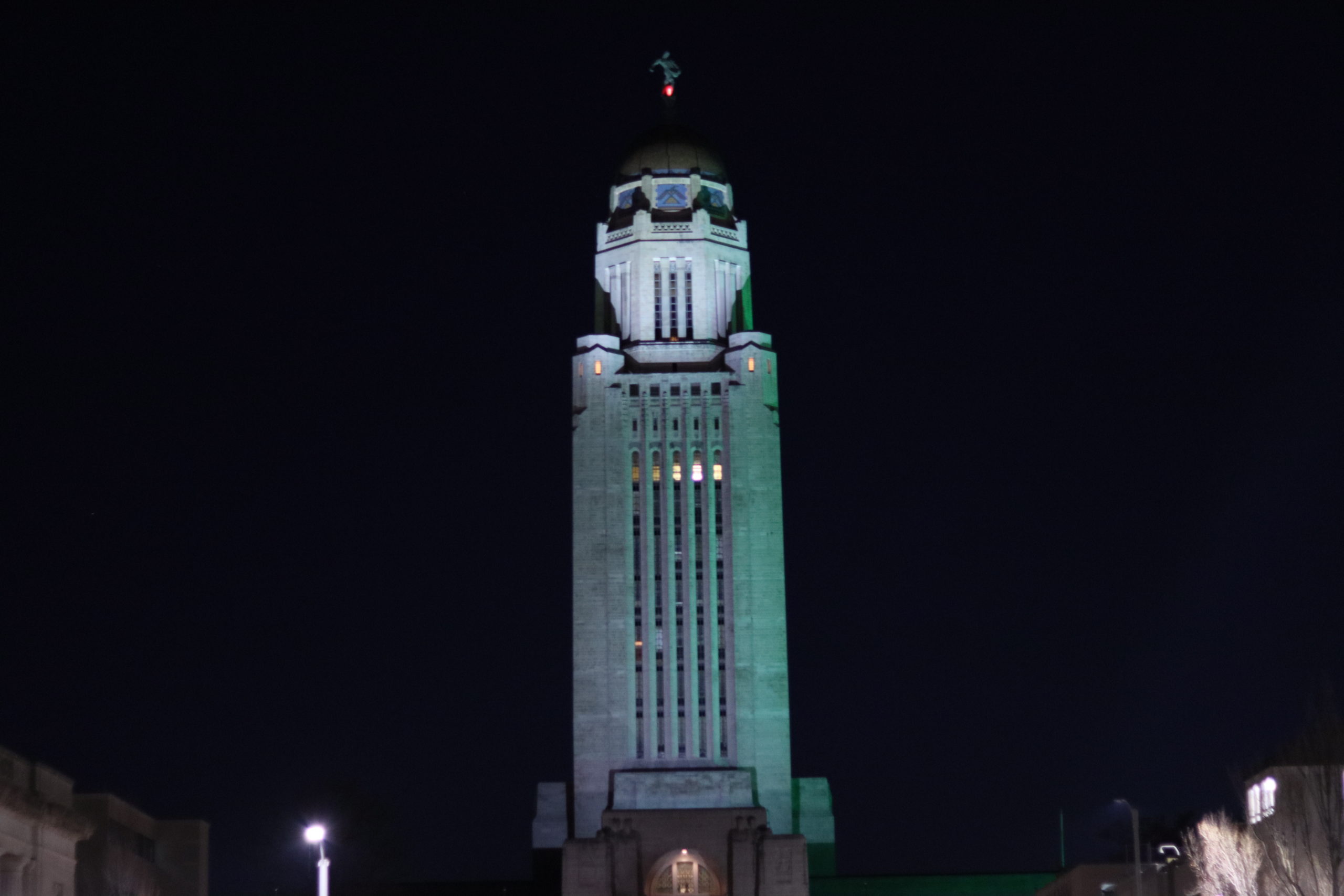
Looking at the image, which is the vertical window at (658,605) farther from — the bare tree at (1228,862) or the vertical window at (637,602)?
the bare tree at (1228,862)

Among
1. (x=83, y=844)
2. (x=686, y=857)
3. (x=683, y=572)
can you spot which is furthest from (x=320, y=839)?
(x=683, y=572)

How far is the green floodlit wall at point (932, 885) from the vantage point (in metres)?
122

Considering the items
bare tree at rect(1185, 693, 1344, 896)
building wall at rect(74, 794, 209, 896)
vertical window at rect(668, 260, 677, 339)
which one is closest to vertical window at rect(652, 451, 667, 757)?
vertical window at rect(668, 260, 677, 339)

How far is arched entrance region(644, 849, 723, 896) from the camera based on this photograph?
120m

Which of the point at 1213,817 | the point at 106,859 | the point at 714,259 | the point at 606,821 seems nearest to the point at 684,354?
the point at 714,259

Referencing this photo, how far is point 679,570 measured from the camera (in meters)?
132

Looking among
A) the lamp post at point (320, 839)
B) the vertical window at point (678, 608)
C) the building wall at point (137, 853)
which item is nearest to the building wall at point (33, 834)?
the lamp post at point (320, 839)

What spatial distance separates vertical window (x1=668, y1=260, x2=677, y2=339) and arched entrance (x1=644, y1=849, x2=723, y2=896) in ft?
108

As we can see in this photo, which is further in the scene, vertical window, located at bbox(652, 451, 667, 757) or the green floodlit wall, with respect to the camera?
vertical window, located at bbox(652, 451, 667, 757)

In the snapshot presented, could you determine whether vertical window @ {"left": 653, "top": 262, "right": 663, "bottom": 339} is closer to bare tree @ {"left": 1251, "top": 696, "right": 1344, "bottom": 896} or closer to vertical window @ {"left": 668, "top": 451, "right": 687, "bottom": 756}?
vertical window @ {"left": 668, "top": 451, "right": 687, "bottom": 756}

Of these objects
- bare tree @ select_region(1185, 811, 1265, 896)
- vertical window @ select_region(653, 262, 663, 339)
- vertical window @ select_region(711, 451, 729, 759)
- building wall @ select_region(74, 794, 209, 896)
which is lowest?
bare tree @ select_region(1185, 811, 1265, 896)

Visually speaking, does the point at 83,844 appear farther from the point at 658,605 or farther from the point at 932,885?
the point at 932,885

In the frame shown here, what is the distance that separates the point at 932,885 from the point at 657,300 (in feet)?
129

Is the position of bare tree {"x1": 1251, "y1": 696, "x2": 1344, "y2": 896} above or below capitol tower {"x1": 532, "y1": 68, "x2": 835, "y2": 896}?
below
